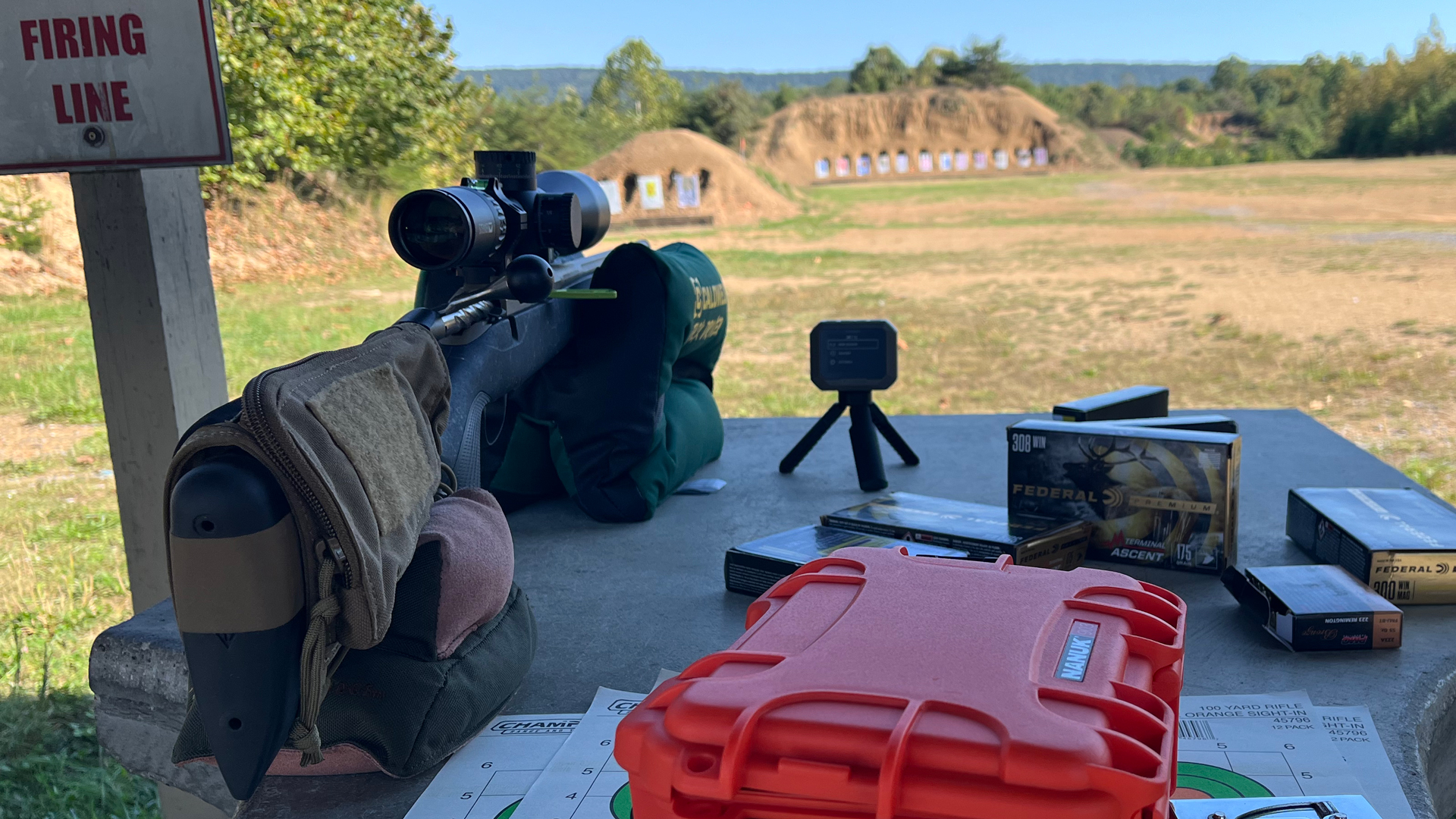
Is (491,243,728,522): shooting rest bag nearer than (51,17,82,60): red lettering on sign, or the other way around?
(51,17,82,60): red lettering on sign

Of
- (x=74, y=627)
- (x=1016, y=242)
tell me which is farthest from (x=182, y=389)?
(x=1016, y=242)

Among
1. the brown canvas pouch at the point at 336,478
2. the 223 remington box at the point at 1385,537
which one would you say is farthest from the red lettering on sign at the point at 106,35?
the 223 remington box at the point at 1385,537

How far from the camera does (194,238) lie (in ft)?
5.04

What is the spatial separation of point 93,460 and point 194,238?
8.99 ft

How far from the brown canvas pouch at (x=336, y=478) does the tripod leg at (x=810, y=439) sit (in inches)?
45.6

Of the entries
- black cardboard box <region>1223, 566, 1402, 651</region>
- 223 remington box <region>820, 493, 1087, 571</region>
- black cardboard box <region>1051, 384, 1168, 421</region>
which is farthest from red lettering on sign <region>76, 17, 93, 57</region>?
black cardboard box <region>1223, 566, 1402, 651</region>

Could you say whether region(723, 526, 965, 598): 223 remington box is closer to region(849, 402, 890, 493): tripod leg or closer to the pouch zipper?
region(849, 402, 890, 493): tripod leg

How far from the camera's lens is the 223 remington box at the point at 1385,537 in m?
1.38

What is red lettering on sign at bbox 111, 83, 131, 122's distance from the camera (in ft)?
4.52

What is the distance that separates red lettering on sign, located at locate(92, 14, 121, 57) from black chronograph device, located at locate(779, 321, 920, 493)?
120cm

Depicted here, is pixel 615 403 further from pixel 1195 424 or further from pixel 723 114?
pixel 723 114

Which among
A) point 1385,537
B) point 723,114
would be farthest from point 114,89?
point 723,114

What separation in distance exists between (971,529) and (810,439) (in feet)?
2.13

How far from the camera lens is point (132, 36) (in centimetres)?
136
